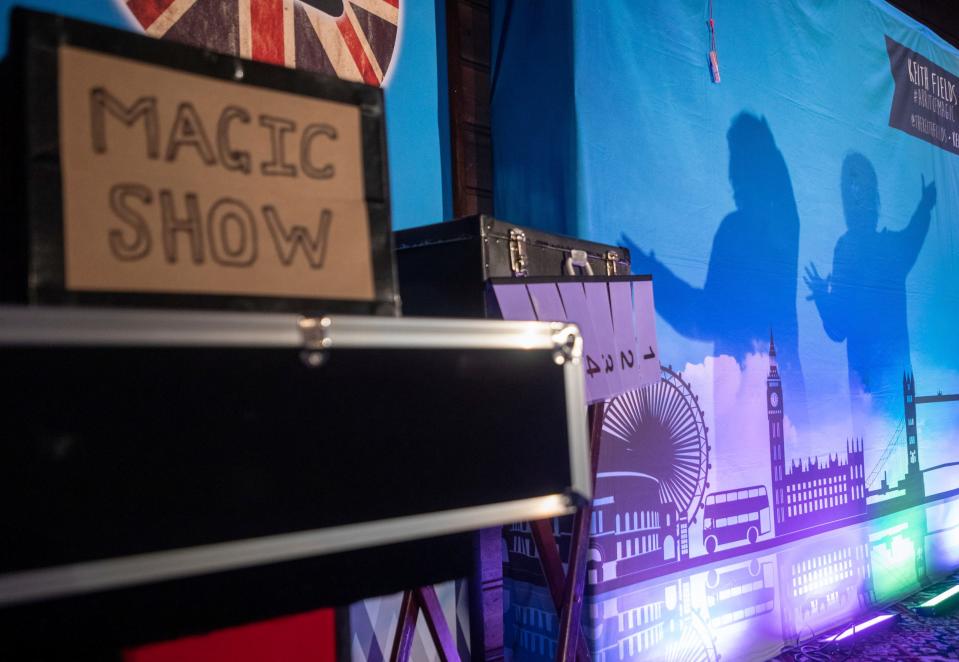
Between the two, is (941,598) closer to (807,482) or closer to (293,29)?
(807,482)

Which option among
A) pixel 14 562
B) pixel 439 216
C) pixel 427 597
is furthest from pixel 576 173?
pixel 14 562

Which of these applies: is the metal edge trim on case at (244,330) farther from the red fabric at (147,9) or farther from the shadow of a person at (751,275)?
the shadow of a person at (751,275)

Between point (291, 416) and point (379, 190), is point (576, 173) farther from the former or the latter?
point (291, 416)

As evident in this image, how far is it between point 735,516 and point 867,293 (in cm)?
125

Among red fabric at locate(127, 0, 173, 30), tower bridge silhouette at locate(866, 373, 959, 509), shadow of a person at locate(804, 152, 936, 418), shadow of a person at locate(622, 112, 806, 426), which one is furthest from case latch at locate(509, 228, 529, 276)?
tower bridge silhouette at locate(866, 373, 959, 509)

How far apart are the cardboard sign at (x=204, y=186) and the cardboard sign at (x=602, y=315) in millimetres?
386

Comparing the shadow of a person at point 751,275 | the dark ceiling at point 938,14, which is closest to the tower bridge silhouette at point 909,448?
the shadow of a person at point 751,275

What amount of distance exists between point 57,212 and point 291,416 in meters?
0.25

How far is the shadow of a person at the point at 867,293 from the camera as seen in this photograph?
2699mm

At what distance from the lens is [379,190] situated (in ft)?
2.47

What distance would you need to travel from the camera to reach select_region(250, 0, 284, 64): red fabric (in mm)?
1394

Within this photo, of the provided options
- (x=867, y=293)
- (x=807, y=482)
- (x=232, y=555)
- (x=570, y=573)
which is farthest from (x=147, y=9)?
(x=867, y=293)

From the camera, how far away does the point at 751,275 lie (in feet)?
7.59

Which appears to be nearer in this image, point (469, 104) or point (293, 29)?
point (293, 29)
